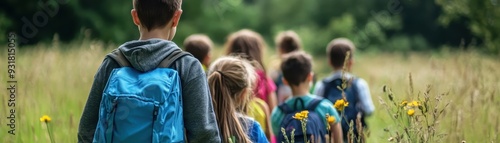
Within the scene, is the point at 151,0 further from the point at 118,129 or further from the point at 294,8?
the point at 294,8

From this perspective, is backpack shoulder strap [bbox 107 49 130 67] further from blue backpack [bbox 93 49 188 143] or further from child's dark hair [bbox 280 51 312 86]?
child's dark hair [bbox 280 51 312 86]

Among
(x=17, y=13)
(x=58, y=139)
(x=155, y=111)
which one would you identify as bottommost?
(x=58, y=139)

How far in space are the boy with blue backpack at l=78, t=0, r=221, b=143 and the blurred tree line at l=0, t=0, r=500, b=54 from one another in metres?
15.0

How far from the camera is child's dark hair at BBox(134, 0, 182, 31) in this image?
2623 mm

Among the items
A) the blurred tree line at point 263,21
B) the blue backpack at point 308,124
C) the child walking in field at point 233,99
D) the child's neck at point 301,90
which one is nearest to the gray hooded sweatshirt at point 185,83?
the child walking in field at point 233,99


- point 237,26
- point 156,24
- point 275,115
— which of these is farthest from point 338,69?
point 237,26

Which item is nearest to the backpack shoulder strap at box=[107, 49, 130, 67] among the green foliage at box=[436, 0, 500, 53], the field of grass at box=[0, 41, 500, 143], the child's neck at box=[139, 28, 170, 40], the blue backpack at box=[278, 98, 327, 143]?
the child's neck at box=[139, 28, 170, 40]

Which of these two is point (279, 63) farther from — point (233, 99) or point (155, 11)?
point (155, 11)

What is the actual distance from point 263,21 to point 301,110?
33267 millimetres

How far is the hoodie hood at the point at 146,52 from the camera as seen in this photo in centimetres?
253

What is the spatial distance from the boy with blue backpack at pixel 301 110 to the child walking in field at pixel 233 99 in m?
0.47

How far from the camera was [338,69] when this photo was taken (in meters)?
5.27

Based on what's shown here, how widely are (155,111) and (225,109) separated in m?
0.90

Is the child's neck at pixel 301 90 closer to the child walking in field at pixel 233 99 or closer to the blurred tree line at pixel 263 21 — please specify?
the child walking in field at pixel 233 99
